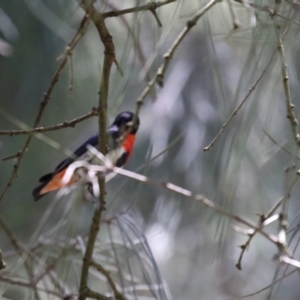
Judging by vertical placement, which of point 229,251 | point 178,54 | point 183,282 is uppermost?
point 178,54

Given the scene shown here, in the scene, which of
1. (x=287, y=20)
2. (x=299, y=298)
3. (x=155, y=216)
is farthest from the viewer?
(x=299, y=298)

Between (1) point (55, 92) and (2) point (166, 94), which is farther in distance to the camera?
(1) point (55, 92)

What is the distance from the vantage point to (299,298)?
2.72 m

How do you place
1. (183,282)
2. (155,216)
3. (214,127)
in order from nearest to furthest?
(214,127)
(155,216)
(183,282)

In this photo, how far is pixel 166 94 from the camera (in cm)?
158

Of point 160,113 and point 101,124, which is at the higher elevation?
point 160,113

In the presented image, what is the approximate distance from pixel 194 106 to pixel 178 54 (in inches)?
5.6

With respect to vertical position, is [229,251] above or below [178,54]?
below

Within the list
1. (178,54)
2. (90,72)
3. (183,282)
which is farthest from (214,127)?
(183,282)

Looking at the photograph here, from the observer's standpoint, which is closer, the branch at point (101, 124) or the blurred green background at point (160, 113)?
the branch at point (101, 124)

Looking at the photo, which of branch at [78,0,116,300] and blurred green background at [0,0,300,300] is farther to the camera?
blurred green background at [0,0,300,300]

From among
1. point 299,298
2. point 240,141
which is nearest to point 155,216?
point 240,141

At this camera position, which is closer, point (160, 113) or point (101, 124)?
point (101, 124)

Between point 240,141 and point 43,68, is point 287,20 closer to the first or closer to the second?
point 240,141
